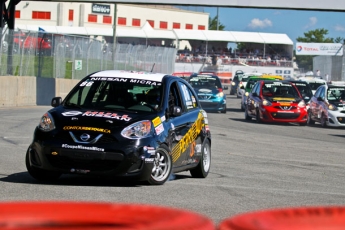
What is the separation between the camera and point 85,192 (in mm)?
8492

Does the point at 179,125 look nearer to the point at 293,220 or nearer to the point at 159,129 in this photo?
the point at 159,129

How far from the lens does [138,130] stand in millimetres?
9094

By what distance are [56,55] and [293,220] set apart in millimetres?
28553

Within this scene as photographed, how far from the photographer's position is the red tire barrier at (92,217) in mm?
2303

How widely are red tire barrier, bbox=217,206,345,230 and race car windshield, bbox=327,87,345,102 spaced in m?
24.4

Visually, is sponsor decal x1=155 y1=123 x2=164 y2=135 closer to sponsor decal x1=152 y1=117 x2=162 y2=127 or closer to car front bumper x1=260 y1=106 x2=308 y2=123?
sponsor decal x1=152 y1=117 x2=162 y2=127

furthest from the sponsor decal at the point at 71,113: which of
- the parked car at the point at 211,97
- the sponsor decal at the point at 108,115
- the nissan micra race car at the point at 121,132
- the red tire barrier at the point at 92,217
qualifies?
the parked car at the point at 211,97

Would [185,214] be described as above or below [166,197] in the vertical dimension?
above

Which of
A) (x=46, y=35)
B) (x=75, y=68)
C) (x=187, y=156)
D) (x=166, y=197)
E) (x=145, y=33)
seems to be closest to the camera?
(x=166, y=197)

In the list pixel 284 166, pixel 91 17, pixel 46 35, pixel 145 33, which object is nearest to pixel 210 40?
pixel 145 33

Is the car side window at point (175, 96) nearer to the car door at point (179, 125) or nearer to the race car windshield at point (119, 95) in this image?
the car door at point (179, 125)

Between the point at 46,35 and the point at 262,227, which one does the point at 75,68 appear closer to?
the point at 46,35

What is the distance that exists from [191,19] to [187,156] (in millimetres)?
98029

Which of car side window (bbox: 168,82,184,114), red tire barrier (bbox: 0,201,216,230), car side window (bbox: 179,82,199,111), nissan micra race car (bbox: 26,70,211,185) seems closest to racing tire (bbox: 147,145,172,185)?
nissan micra race car (bbox: 26,70,211,185)
